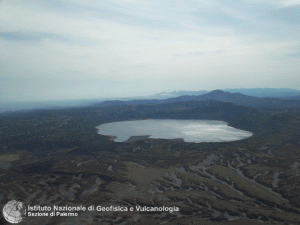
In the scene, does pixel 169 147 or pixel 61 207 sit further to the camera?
pixel 169 147

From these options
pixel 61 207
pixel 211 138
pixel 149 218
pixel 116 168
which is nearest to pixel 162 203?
pixel 149 218

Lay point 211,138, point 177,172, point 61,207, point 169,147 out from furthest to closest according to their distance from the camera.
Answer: point 211,138 → point 169,147 → point 177,172 → point 61,207

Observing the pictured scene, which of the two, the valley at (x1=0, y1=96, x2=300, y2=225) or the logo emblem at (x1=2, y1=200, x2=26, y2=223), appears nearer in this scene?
the logo emblem at (x1=2, y1=200, x2=26, y2=223)

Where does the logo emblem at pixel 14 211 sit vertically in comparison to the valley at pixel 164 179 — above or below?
above

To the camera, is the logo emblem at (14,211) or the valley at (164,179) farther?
the valley at (164,179)

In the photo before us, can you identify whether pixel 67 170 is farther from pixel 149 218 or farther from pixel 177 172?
pixel 149 218

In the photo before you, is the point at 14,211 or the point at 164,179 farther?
the point at 164,179

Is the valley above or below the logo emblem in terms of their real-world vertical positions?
below

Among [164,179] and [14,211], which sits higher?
[14,211]
